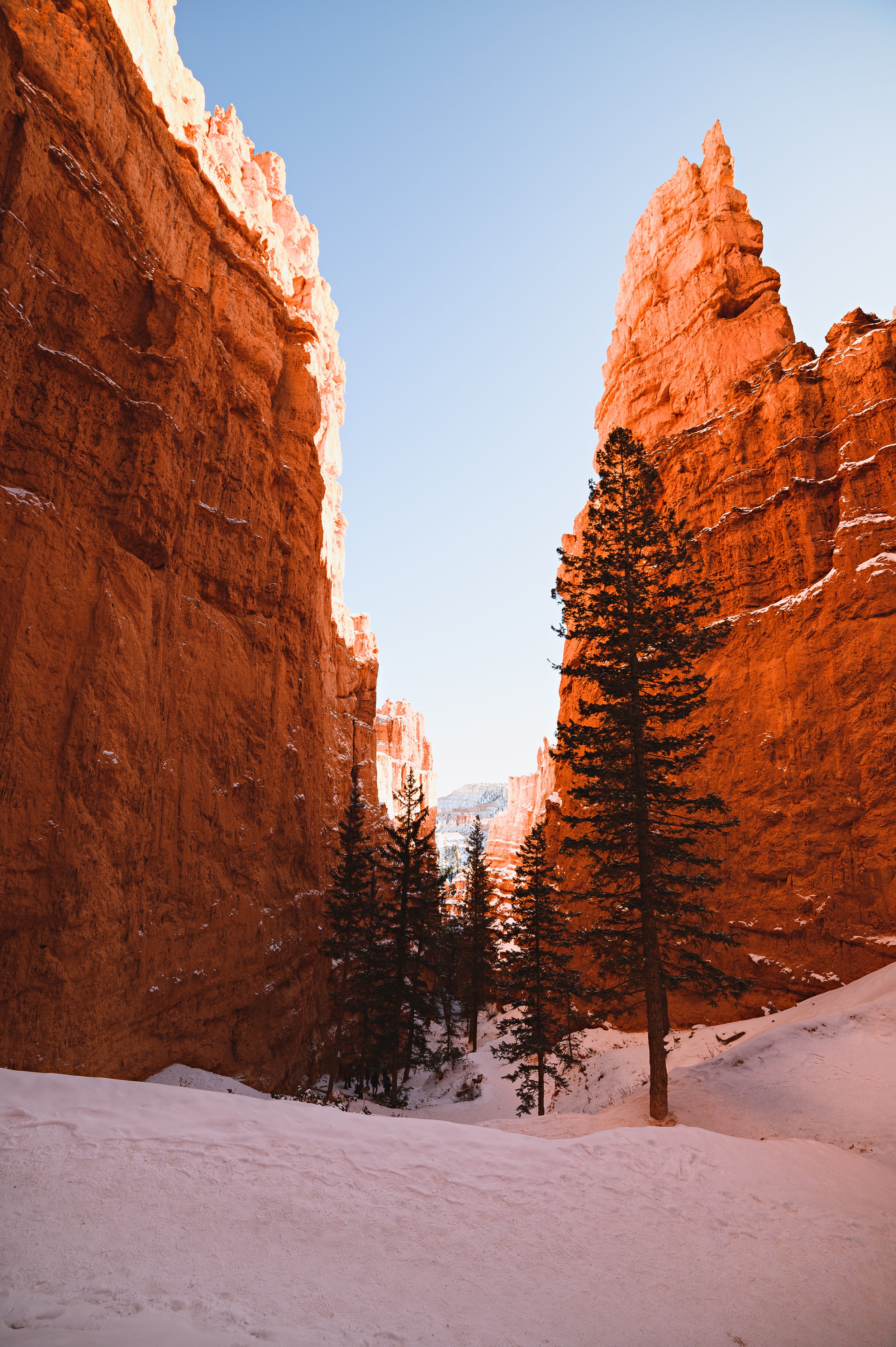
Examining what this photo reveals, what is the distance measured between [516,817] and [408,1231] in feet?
436

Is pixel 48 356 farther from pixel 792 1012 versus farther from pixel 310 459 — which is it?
pixel 792 1012

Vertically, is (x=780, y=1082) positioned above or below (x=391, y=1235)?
below

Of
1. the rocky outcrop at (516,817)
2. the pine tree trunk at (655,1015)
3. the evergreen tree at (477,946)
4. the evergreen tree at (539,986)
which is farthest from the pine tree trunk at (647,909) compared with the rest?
the rocky outcrop at (516,817)

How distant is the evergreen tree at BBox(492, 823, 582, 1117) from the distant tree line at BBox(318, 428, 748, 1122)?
11 cm

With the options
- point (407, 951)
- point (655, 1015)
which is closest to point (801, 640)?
point (655, 1015)

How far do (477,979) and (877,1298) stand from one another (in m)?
36.1

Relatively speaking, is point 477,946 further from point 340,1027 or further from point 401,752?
point 401,752

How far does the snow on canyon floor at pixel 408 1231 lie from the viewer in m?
4.20

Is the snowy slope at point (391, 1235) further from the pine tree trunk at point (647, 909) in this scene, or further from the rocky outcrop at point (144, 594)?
the rocky outcrop at point (144, 594)

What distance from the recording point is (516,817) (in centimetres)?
13450

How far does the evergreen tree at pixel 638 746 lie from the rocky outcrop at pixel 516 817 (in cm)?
4318

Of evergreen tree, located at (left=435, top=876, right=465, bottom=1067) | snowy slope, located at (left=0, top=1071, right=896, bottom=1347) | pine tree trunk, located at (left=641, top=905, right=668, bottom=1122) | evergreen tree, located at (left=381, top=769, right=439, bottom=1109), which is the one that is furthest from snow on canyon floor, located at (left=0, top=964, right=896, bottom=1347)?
evergreen tree, located at (left=435, top=876, right=465, bottom=1067)

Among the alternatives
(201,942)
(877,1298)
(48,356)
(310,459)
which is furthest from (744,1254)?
(310,459)

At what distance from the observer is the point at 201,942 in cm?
1844
